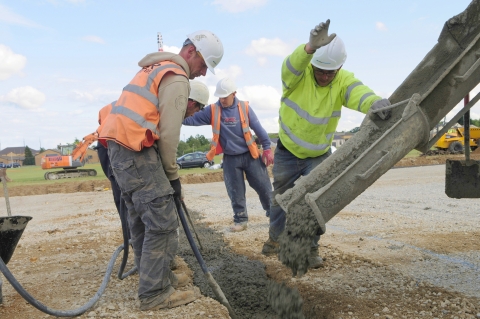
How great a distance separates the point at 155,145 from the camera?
10.8 feet

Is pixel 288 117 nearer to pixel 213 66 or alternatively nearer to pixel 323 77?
pixel 323 77

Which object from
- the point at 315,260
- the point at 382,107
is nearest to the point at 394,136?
the point at 382,107

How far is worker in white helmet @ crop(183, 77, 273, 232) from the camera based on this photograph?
6277 millimetres

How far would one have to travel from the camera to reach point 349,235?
557 centimetres

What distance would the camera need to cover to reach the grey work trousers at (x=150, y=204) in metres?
3.21

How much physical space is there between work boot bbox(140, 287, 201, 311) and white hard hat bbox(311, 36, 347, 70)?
2.37m

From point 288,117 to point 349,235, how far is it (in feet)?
6.70

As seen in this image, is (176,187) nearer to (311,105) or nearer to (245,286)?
(245,286)

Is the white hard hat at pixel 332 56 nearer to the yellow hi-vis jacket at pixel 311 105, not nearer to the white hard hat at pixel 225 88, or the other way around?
the yellow hi-vis jacket at pixel 311 105

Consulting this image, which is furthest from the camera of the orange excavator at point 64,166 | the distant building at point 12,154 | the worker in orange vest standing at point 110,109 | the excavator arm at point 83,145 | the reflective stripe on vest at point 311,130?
the distant building at point 12,154

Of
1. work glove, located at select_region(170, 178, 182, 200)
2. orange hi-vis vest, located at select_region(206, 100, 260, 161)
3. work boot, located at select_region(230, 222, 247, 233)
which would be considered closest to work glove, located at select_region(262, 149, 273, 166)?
orange hi-vis vest, located at select_region(206, 100, 260, 161)

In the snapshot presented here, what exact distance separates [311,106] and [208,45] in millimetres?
1298

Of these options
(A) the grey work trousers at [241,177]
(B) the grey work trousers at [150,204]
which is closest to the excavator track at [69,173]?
(A) the grey work trousers at [241,177]

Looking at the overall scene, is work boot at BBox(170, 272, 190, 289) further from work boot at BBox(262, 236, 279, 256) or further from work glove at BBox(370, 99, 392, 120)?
work glove at BBox(370, 99, 392, 120)
